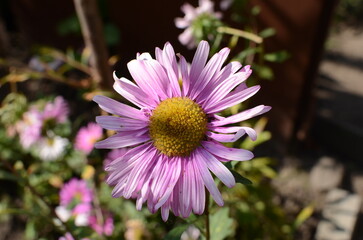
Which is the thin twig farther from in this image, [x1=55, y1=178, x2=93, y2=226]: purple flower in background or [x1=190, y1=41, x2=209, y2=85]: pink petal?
[x1=190, y1=41, x2=209, y2=85]: pink petal

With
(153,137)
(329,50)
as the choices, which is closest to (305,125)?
(329,50)

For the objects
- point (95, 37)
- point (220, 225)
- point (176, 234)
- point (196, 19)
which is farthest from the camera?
point (95, 37)

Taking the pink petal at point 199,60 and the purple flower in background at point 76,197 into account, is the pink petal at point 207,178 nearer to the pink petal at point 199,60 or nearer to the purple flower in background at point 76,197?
the pink petal at point 199,60

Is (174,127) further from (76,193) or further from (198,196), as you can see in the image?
(76,193)

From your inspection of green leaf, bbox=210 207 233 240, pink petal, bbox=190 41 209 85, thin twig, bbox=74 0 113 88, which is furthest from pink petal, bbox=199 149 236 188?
thin twig, bbox=74 0 113 88

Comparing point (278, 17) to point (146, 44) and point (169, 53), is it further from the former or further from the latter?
point (169, 53)

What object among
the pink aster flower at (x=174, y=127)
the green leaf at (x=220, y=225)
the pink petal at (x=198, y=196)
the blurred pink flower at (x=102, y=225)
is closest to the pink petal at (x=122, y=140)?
the pink aster flower at (x=174, y=127)

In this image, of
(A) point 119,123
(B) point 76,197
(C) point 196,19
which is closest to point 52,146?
(B) point 76,197
